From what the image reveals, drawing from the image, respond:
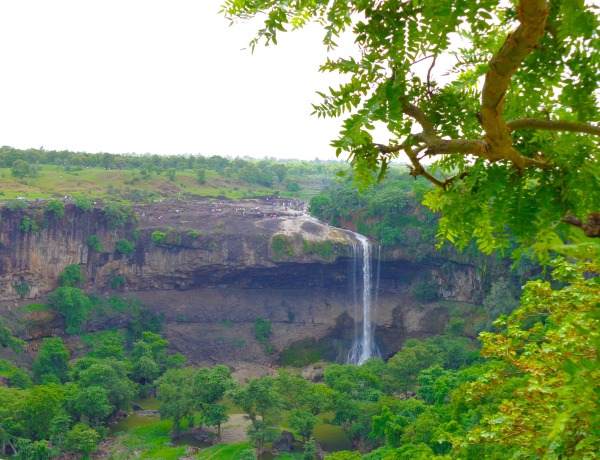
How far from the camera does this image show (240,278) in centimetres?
3272

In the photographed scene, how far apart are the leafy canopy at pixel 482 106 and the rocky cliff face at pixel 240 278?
27975 millimetres

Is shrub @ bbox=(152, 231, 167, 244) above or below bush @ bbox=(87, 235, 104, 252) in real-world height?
above

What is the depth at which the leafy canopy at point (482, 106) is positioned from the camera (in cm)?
209

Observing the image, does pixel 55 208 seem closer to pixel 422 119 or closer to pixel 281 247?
pixel 281 247

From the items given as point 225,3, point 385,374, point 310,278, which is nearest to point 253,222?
point 310,278

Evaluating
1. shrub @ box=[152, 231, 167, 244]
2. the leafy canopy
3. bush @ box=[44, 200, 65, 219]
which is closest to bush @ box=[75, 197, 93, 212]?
bush @ box=[44, 200, 65, 219]

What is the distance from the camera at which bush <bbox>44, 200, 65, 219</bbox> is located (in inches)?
1128

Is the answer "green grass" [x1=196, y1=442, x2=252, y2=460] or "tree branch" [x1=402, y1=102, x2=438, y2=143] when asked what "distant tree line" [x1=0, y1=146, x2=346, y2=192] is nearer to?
"green grass" [x1=196, y1=442, x2=252, y2=460]

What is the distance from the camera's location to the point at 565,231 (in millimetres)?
2229

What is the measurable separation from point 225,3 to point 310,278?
30.3 meters

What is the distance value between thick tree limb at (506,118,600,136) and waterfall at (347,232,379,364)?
28781 mm

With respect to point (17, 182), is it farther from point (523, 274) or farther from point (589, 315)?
point (589, 315)

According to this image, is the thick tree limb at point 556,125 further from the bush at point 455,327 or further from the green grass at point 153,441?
the bush at point 455,327

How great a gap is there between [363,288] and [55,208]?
17549mm
